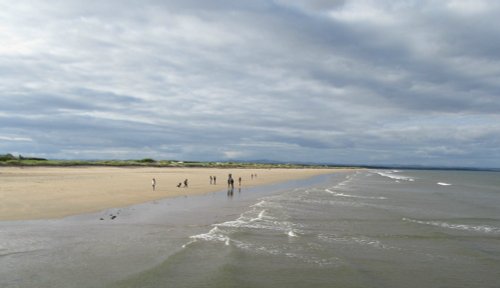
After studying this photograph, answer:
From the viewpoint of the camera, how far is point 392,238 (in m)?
17.2

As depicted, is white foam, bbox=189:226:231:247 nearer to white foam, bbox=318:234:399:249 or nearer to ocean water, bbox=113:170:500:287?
ocean water, bbox=113:170:500:287

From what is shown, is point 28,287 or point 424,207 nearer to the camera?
point 28,287

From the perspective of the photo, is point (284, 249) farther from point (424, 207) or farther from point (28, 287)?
point (424, 207)

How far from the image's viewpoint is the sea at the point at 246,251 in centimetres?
1078

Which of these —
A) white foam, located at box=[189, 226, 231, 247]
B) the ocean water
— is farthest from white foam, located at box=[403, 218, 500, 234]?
white foam, located at box=[189, 226, 231, 247]

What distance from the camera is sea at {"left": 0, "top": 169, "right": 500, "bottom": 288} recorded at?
35.4 feet

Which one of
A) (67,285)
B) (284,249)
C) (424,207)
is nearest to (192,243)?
(284,249)

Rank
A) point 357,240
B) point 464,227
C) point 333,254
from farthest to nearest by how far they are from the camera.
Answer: point 464,227
point 357,240
point 333,254

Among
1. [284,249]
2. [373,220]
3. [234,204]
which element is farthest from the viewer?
[234,204]

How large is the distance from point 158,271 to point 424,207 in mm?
24297

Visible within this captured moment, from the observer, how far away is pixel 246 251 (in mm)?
13867

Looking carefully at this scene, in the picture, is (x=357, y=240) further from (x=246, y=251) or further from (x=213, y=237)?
(x=213, y=237)

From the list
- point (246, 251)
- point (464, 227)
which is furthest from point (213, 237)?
point (464, 227)

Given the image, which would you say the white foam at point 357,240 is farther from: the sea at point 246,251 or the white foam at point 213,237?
the white foam at point 213,237
